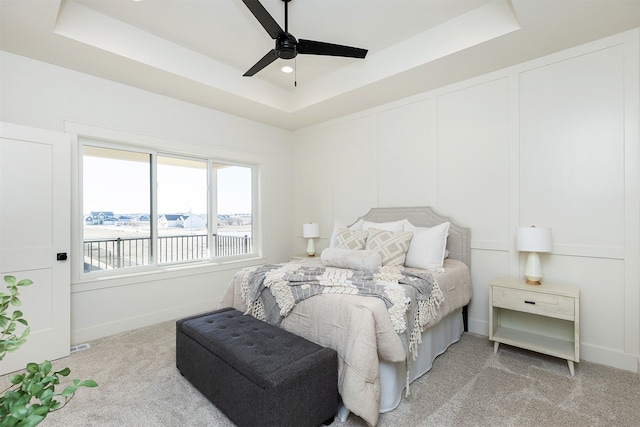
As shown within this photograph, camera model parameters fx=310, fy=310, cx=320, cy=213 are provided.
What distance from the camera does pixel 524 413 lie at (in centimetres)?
199

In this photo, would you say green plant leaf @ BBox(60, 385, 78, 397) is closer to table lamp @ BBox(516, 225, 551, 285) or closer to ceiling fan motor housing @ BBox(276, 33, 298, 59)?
ceiling fan motor housing @ BBox(276, 33, 298, 59)

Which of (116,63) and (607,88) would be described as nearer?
(607,88)

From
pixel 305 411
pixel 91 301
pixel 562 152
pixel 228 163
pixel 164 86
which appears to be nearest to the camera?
→ pixel 305 411

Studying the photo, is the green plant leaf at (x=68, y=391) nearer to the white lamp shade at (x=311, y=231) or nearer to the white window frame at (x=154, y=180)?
the white window frame at (x=154, y=180)

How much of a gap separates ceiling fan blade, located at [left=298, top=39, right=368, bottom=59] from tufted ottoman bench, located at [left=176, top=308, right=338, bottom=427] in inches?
84.5

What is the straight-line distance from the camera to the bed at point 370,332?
1807mm

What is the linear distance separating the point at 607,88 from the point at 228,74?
3701 mm

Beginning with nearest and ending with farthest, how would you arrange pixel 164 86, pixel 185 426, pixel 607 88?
pixel 185 426 → pixel 607 88 → pixel 164 86

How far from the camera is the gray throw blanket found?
209cm

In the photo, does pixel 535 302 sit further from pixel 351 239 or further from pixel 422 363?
pixel 351 239

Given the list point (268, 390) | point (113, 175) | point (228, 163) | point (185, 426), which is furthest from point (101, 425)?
point (228, 163)

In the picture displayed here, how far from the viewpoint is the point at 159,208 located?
3.85m

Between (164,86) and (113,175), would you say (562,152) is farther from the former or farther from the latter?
(113,175)

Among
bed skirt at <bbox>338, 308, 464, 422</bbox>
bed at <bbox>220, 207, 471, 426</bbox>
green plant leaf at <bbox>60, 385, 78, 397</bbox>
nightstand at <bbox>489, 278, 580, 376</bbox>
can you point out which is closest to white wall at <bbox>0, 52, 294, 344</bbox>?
bed at <bbox>220, 207, 471, 426</bbox>
